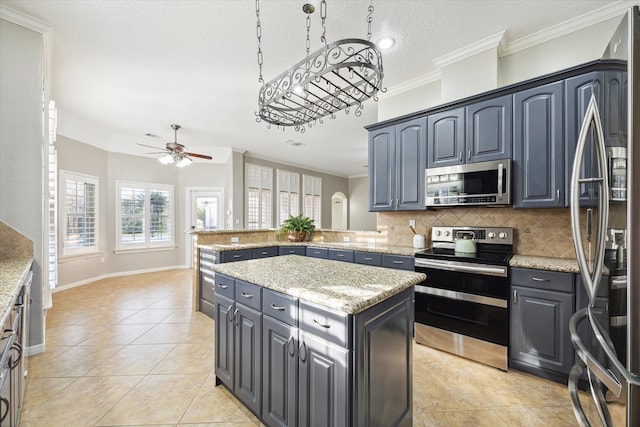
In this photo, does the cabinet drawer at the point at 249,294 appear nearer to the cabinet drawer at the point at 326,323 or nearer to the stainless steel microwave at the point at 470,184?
the cabinet drawer at the point at 326,323

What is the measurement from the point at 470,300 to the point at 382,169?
1.72 meters

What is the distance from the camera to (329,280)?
5.10ft

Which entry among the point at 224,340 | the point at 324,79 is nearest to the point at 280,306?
the point at 224,340

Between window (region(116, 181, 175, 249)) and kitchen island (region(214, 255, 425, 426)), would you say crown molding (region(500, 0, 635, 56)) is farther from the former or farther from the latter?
window (region(116, 181, 175, 249))

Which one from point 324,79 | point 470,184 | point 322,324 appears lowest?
point 322,324

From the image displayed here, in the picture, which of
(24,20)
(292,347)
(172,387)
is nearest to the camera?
(292,347)

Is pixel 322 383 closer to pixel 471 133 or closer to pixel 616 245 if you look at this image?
pixel 616 245

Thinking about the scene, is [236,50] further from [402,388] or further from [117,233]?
[117,233]

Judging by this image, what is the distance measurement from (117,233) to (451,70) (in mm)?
6681

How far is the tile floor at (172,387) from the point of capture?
169 cm

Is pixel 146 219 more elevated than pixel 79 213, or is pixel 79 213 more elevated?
pixel 79 213

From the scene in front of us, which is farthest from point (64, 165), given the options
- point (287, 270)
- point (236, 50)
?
point (287, 270)

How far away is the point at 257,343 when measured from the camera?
157 cm

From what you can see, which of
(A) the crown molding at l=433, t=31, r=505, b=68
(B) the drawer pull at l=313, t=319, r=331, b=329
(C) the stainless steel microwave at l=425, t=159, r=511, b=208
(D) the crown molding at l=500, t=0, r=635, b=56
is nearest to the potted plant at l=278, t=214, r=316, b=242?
(C) the stainless steel microwave at l=425, t=159, r=511, b=208
